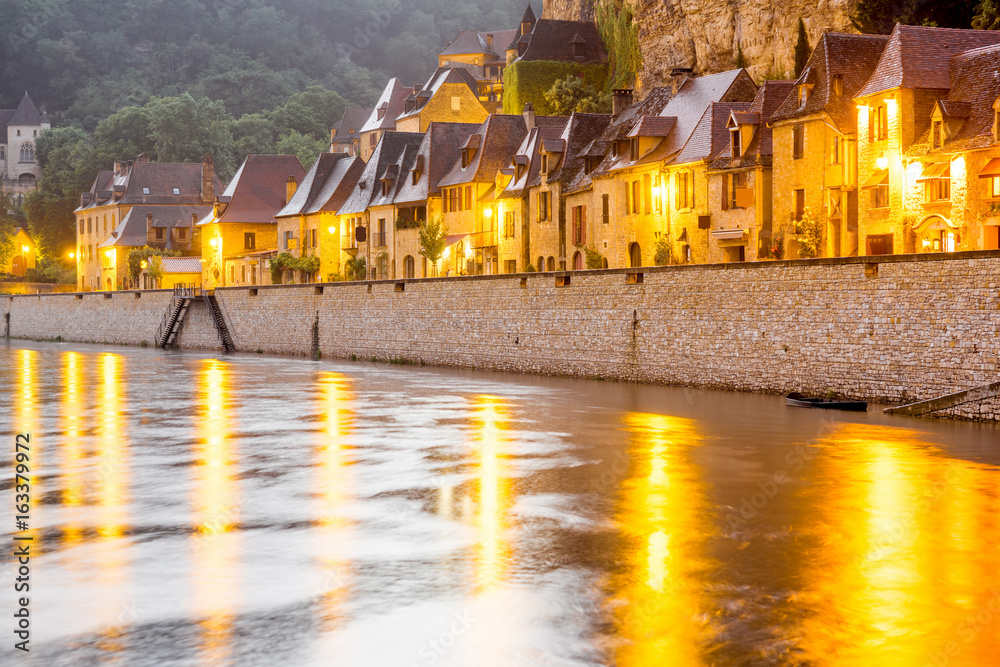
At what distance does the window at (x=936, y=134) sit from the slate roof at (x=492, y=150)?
2554 cm

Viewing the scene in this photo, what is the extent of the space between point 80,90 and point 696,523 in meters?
142

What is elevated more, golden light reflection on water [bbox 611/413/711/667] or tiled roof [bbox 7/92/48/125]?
tiled roof [bbox 7/92/48/125]

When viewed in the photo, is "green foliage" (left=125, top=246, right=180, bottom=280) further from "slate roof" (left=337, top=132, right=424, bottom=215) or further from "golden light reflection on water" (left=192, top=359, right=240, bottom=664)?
"golden light reflection on water" (left=192, top=359, right=240, bottom=664)

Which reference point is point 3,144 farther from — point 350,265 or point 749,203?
point 749,203

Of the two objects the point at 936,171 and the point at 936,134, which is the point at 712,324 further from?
the point at 936,134

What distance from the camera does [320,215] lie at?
66.8 m

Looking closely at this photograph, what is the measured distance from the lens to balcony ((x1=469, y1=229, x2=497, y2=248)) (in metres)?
54.2

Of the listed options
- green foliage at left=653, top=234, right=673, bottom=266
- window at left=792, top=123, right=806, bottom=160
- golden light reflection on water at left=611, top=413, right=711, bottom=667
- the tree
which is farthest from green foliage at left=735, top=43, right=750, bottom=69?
golden light reflection on water at left=611, top=413, right=711, bottom=667

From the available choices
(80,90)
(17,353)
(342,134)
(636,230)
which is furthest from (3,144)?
(636,230)

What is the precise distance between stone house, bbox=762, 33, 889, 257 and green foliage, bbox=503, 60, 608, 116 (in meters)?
30.5

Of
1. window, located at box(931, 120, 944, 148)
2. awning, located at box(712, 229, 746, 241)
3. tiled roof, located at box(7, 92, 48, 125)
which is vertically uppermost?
tiled roof, located at box(7, 92, 48, 125)

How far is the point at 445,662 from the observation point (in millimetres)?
9094

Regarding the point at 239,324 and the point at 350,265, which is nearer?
the point at 239,324

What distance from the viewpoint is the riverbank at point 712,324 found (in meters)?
22.8
